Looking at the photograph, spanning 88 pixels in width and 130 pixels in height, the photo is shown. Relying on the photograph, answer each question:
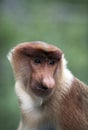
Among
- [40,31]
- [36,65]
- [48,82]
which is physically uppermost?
[40,31]

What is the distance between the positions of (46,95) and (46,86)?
0.56 feet

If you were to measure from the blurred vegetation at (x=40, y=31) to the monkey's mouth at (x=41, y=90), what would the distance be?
248 centimetres

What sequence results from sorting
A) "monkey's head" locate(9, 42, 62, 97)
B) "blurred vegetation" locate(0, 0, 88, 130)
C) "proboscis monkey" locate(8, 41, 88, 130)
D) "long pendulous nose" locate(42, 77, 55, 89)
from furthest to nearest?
"blurred vegetation" locate(0, 0, 88, 130)
"proboscis monkey" locate(8, 41, 88, 130)
"monkey's head" locate(9, 42, 62, 97)
"long pendulous nose" locate(42, 77, 55, 89)

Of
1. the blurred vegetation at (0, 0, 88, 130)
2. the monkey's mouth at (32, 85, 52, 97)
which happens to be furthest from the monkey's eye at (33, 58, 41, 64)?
the blurred vegetation at (0, 0, 88, 130)

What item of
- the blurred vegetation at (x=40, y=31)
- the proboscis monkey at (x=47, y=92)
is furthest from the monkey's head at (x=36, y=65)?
the blurred vegetation at (x=40, y=31)

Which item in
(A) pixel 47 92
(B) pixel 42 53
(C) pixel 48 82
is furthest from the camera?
(B) pixel 42 53

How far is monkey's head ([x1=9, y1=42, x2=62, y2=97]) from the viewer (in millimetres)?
4422

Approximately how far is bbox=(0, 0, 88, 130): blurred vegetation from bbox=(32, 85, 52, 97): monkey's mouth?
248 cm

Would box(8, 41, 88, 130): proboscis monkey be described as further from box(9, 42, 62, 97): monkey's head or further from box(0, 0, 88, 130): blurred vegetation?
box(0, 0, 88, 130): blurred vegetation

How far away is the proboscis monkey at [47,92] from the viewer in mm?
4539

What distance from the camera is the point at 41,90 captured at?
4.45m

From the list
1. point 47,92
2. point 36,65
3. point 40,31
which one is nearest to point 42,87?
point 47,92

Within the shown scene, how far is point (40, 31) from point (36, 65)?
4338mm

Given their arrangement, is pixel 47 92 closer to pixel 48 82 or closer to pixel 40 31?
pixel 48 82
